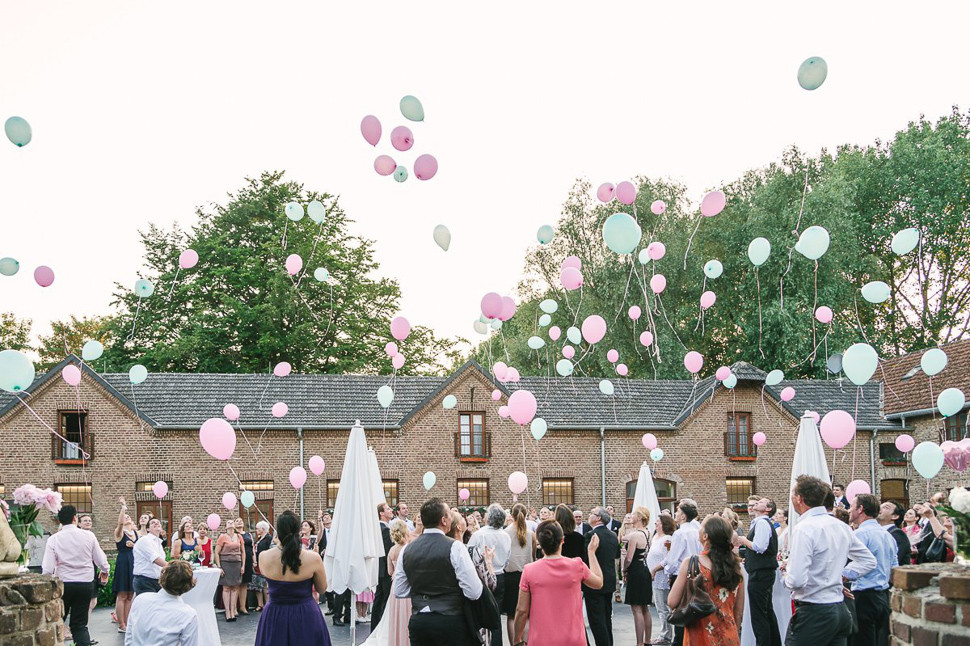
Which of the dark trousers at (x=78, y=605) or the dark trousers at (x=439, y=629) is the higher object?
the dark trousers at (x=439, y=629)

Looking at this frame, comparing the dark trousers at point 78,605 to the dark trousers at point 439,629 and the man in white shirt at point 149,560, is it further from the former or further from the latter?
the dark trousers at point 439,629

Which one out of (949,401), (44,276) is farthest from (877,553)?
(44,276)

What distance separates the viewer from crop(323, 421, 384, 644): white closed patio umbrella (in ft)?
36.3

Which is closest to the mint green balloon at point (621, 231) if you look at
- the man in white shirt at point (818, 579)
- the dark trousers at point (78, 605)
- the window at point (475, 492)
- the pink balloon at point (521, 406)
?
the pink balloon at point (521, 406)

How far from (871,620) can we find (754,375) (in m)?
19.7

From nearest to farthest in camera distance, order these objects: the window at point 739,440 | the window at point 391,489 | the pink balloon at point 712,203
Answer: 1. the pink balloon at point 712,203
2. the window at point 391,489
3. the window at point 739,440

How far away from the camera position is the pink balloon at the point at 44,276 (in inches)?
472

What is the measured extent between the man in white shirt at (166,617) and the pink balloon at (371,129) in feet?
20.0

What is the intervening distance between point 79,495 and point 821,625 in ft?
72.1

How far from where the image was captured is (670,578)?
981 cm

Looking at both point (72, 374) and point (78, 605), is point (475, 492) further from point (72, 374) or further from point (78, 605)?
point (78, 605)

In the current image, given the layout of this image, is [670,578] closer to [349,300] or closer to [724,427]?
[724,427]

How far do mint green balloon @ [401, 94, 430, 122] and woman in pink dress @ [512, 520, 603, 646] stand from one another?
6441 mm

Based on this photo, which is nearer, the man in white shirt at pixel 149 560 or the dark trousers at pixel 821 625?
the dark trousers at pixel 821 625
